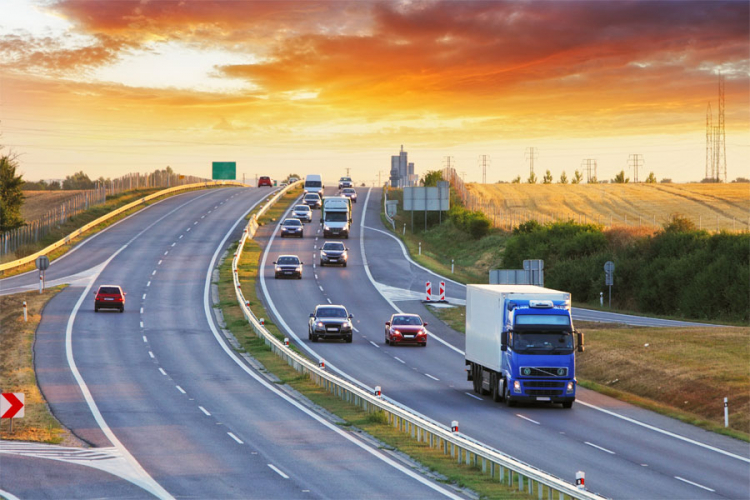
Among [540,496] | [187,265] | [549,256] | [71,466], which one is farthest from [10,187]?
[540,496]

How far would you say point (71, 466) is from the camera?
839 inches

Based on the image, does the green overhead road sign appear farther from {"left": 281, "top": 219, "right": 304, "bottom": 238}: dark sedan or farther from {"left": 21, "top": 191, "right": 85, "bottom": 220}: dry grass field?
{"left": 281, "top": 219, "right": 304, "bottom": 238}: dark sedan

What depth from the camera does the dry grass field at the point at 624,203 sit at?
10256 centimetres

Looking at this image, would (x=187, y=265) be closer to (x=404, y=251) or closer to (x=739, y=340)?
(x=404, y=251)

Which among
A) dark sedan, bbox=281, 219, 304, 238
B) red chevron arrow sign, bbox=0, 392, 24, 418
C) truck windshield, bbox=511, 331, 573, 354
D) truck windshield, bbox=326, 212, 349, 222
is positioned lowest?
red chevron arrow sign, bbox=0, 392, 24, 418

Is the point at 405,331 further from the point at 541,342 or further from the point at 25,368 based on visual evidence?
the point at 25,368

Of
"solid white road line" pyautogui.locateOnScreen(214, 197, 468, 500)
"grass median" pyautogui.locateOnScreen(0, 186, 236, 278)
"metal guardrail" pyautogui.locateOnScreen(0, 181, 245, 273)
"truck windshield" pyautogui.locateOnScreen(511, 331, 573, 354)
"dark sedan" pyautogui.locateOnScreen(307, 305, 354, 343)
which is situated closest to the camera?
"solid white road line" pyautogui.locateOnScreen(214, 197, 468, 500)

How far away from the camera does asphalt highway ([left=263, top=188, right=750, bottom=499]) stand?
68.8 feet

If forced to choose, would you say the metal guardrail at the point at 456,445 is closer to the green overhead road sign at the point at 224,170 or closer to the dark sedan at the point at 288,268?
the dark sedan at the point at 288,268

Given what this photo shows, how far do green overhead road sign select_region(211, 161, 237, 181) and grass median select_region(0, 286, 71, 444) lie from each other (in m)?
92.6

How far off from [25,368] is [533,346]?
19.7m

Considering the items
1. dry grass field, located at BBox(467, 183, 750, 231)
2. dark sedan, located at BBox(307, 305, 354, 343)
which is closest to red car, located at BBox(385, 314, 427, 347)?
dark sedan, located at BBox(307, 305, 354, 343)

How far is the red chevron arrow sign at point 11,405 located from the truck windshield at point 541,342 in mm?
13734

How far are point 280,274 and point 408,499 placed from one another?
159 feet
